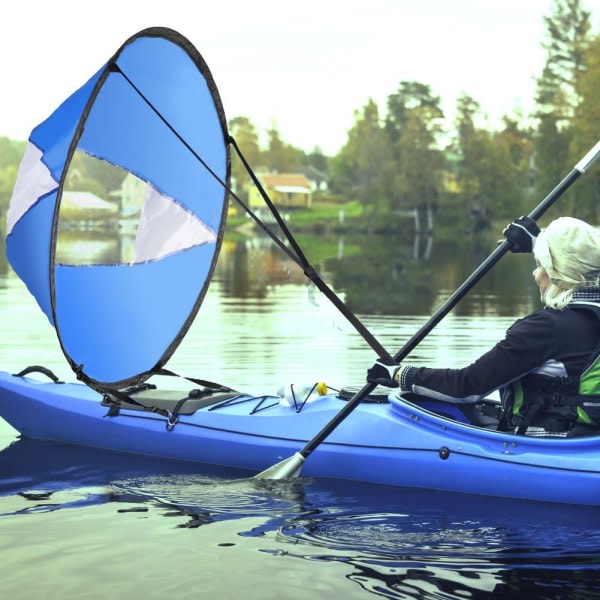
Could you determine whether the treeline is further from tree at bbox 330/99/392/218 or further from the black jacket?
the black jacket

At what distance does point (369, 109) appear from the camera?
9050 centimetres

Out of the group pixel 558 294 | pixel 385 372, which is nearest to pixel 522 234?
pixel 558 294

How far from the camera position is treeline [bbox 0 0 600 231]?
60250 millimetres

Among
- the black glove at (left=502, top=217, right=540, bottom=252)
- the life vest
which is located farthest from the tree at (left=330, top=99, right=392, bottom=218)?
the life vest

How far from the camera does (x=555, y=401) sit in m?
5.07

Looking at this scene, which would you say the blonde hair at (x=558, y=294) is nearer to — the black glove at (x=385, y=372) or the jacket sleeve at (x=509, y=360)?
the jacket sleeve at (x=509, y=360)

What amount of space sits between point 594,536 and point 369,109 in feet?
286

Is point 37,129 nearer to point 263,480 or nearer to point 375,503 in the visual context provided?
point 263,480

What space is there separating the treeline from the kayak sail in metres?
45.9

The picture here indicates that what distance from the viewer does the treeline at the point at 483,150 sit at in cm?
6025

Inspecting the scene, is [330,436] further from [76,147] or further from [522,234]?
[76,147]

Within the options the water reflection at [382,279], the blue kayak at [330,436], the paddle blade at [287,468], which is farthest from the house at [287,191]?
the paddle blade at [287,468]

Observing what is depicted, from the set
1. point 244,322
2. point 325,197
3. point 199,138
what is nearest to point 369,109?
point 325,197

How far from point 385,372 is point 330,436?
0.50 meters
